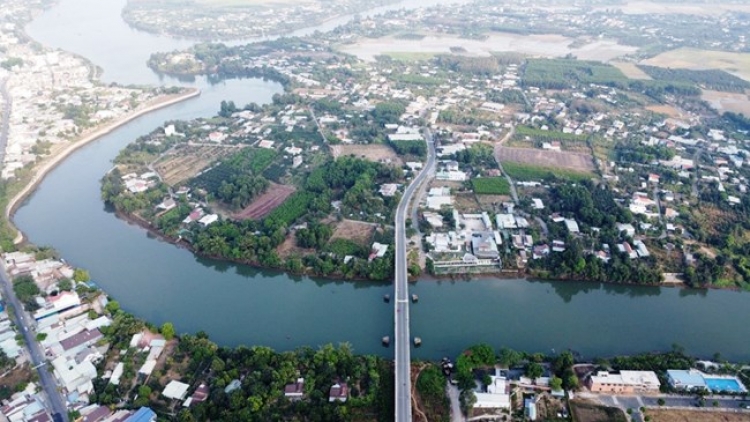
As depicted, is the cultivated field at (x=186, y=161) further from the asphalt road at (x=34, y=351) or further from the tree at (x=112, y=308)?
the tree at (x=112, y=308)

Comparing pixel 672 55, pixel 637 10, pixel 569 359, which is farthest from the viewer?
pixel 637 10

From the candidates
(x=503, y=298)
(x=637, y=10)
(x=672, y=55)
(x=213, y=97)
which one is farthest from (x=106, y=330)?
(x=637, y=10)

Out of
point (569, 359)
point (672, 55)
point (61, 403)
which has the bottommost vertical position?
point (61, 403)

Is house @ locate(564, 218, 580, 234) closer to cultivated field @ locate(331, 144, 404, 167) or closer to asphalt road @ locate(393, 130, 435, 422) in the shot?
asphalt road @ locate(393, 130, 435, 422)

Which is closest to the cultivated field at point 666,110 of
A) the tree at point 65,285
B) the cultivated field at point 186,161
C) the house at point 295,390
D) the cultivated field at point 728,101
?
the cultivated field at point 728,101

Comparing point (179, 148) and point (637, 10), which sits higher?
point (637, 10)

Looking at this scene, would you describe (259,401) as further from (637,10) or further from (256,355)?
(637,10)
